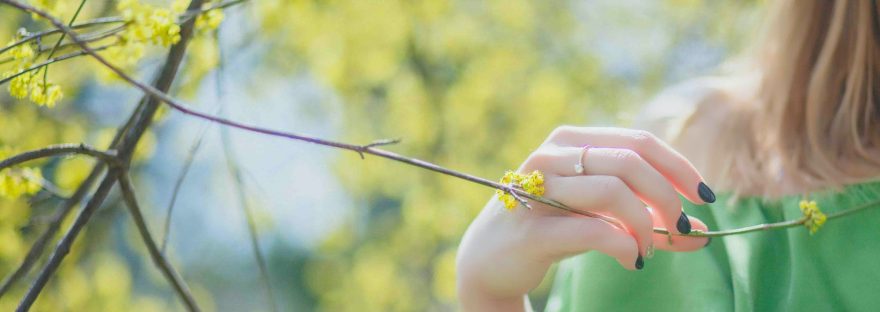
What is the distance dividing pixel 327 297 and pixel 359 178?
1.11 m

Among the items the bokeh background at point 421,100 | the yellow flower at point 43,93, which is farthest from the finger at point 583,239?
the bokeh background at point 421,100

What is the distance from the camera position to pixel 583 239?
0.78 m

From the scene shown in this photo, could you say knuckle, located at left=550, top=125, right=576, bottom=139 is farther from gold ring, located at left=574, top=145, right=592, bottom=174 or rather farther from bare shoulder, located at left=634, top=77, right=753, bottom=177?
bare shoulder, located at left=634, top=77, right=753, bottom=177

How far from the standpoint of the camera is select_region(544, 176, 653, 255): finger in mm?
746

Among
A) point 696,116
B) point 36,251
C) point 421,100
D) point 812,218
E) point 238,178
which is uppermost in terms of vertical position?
point 421,100

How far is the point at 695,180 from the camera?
30.5 inches

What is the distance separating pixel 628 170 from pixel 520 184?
0.37 feet

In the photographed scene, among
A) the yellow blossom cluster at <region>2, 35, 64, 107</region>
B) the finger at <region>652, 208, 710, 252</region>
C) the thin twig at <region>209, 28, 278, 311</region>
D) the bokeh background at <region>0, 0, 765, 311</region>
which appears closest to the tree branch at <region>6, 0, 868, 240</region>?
the yellow blossom cluster at <region>2, 35, 64, 107</region>

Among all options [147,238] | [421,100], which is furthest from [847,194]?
[421,100]

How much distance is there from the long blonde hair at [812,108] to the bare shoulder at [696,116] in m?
0.02

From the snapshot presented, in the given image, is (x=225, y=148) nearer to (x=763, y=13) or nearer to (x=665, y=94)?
(x=665, y=94)

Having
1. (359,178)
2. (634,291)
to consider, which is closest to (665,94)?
(634,291)

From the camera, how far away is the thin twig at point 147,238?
746 mm

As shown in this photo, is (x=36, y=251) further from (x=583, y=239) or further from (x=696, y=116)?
(x=696, y=116)
